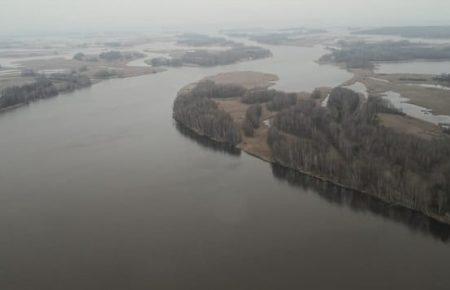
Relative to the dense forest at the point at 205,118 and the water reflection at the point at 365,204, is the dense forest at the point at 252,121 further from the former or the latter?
the water reflection at the point at 365,204

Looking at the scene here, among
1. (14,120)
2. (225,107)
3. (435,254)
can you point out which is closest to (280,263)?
(435,254)

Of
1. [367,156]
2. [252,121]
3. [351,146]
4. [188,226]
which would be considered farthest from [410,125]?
[188,226]

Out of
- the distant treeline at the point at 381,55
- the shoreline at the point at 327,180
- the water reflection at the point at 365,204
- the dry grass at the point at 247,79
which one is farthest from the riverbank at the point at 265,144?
the distant treeline at the point at 381,55

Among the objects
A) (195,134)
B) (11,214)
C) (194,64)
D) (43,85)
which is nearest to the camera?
(11,214)

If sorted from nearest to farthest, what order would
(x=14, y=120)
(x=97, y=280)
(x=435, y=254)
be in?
1. (x=97, y=280)
2. (x=435, y=254)
3. (x=14, y=120)

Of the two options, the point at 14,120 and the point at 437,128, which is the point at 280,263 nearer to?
the point at 437,128

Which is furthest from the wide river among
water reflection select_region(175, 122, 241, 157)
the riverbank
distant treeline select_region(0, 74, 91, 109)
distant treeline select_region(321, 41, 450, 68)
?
distant treeline select_region(321, 41, 450, 68)

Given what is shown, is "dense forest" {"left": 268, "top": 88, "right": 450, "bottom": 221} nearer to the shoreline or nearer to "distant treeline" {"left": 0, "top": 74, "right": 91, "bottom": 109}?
the shoreline
